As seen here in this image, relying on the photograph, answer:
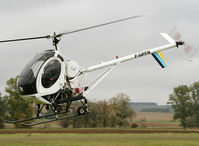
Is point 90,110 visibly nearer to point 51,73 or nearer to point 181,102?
point 181,102

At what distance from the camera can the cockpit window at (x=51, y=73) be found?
1611 cm

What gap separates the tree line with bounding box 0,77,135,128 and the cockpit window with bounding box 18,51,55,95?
30.9 metres

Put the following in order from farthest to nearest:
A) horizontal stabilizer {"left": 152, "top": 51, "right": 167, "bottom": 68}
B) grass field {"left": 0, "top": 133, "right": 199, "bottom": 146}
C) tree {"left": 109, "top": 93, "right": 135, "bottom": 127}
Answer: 1. tree {"left": 109, "top": 93, "right": 135, "bottom": 127}
2. grass field {"left": 0, "top": 133, "right": 199, "bottom": 146}
3. horizontal stabilizer {"left": 152, "top": 51, "right": 167, "bottom": 68}

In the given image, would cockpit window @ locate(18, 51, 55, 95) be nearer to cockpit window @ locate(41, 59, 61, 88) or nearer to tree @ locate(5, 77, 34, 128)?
cockpit window @ locate(41, 59, 61, 88)

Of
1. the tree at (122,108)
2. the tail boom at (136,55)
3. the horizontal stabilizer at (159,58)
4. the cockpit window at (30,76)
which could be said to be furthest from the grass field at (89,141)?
the tree at (122,108)

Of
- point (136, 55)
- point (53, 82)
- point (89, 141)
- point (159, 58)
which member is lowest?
point (89, 141)

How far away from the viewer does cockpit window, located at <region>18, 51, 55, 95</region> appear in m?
15.8

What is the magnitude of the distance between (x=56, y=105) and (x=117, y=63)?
17.9ft

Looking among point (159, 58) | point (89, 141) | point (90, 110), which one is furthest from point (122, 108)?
point (159, 58)

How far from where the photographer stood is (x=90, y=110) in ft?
208

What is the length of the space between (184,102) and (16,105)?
3755cm

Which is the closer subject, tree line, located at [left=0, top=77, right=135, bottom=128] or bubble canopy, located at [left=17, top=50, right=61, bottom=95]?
bubble canopy, located at [left=17, top=50, right=61, bottom=95]

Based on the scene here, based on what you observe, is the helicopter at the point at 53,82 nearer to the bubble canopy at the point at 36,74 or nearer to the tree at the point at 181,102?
the bubble canopy at the point at 36,74

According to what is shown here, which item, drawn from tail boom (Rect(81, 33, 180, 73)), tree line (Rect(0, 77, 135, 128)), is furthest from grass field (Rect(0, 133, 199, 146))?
tree line (Rect(0, 77, 135, 128))
